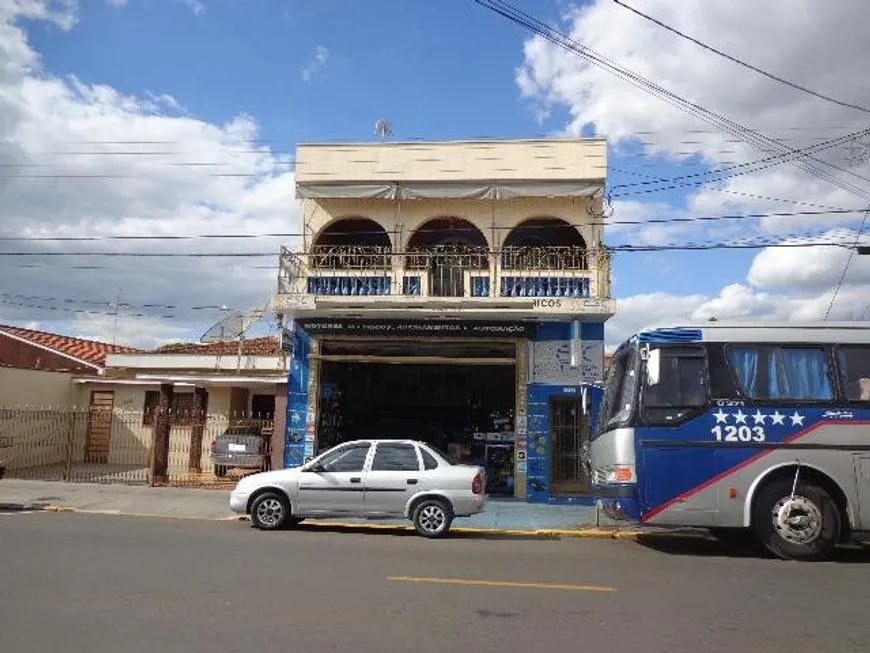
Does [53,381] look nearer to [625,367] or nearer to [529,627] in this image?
[625,367]

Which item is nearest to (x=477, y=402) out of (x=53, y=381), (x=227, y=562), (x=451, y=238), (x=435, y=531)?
(x=451, y=238)

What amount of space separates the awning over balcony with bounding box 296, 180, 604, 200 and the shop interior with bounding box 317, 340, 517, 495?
3434mm

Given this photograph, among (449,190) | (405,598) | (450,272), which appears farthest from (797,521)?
(449,190)

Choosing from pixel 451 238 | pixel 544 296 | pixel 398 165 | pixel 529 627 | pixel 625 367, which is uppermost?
pixel 398 165

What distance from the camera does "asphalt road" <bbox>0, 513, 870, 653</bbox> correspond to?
18.4 ft

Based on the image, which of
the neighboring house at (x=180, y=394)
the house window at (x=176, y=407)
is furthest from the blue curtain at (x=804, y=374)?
the house window at (x=176, y=407)

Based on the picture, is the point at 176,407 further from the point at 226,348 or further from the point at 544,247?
the point at 544,247

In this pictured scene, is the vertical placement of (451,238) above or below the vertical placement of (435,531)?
above

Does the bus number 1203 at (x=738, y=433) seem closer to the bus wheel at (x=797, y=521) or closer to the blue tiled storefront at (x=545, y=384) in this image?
the bus wheel at (x=797, y=521)

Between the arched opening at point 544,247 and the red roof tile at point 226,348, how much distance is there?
8765mm

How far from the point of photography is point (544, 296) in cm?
1748

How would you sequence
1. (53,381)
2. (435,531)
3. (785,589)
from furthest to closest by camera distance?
(53,381) < (435,531) < (785,589)

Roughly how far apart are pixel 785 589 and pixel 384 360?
11481 mm

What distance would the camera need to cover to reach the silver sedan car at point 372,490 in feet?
39.4
